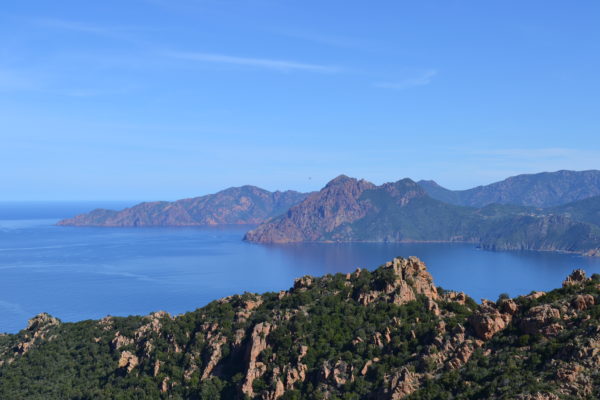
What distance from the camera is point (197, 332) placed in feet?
290

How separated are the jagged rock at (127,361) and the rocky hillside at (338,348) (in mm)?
211

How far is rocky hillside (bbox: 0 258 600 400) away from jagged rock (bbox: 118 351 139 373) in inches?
8.3

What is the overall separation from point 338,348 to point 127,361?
1285 inches

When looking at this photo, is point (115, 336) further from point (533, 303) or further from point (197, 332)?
point (533, 303)

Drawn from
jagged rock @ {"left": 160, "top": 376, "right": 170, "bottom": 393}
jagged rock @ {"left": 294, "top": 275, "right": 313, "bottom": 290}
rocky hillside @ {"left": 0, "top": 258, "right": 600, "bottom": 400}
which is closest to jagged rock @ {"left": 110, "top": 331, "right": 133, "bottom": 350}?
rocky hillside @ {"left": 0, "top": 258, "right": 600, "bottom": 400}

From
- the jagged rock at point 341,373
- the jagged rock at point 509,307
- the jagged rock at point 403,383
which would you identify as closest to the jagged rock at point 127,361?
the jagged rock at point 341,373

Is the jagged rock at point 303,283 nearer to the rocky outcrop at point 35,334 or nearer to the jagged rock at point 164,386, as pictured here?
the jagged rock at point 164,386

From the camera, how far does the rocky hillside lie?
199ft

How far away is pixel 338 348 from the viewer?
76.9 m

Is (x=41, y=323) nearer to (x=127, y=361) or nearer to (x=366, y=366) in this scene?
(x=127, y=361)

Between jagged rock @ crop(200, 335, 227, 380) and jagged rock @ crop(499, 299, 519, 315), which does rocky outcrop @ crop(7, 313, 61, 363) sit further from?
jagged rock @ crop(499, 299, 519, 315)

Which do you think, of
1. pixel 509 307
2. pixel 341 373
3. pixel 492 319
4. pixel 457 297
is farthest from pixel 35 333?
pixel 509 307

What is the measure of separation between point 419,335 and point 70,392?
50.4 meters

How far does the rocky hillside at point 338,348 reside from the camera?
60.7 meters
